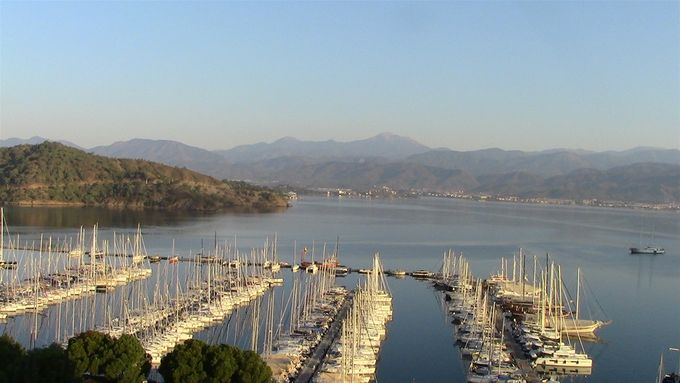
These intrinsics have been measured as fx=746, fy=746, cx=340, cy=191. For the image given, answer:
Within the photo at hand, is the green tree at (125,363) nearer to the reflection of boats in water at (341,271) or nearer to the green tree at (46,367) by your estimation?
the green tree at (46,367)

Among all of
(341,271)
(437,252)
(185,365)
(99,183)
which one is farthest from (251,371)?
(99,183)

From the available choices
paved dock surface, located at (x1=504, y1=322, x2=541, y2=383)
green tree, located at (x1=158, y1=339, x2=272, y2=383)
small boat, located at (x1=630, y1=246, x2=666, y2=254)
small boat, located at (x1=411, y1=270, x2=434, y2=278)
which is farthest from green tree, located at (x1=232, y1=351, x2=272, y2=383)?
small boat, located at (x1=630, y1=246, x2=666, y2=254)

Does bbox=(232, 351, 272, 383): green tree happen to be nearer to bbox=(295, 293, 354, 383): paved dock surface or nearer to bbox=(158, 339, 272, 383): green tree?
bbox=(158, 339, 272, 383): green tree

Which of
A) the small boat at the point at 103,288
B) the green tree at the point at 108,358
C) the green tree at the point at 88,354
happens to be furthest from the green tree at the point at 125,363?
the small boat at the point at 103,288

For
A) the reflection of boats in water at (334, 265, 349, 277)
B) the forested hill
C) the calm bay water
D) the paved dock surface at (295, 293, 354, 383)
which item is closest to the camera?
the paved dock surface at (295, 293, 354, 383)

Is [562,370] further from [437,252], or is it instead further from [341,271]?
[437,252]

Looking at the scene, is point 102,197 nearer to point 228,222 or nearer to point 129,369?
point 228,222
